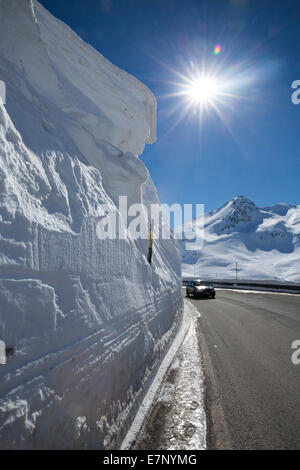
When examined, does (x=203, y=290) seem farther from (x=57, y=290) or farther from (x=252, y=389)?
(x=57, y=290)

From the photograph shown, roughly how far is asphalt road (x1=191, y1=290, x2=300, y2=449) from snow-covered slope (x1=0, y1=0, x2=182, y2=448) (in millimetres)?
1013

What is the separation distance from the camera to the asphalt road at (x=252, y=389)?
2.40 meters

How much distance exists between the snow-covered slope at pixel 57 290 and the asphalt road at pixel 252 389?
101cm

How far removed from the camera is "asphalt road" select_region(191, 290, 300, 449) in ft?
7.86

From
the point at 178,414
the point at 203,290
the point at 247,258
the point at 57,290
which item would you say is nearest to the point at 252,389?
the point at 178,414

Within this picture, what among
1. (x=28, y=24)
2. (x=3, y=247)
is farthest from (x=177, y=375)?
(x=28, y=24)

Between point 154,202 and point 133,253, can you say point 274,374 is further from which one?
point 154,202

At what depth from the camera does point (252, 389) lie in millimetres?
3400

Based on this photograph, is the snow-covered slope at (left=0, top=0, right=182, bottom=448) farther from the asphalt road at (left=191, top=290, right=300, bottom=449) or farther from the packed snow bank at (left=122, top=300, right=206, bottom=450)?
the asphalt road at (left=191, top=290, right=300, bottom=449)

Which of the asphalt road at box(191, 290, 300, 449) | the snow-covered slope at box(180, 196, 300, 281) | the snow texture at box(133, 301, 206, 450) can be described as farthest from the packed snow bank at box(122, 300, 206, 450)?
the snow-covered slope at box(180, 196, 300, 281)

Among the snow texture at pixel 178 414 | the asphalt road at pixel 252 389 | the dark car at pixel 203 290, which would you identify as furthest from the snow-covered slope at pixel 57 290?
the dark car at pixel 203 290

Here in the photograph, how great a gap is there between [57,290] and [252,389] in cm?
318

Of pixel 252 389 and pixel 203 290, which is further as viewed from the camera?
pixel 203 290

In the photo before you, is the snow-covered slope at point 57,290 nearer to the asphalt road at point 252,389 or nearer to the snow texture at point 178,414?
the snow texture at point 178,414
